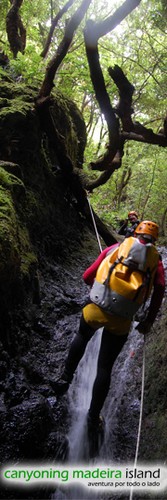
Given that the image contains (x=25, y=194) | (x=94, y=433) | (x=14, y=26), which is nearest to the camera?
(x=94, y=433)

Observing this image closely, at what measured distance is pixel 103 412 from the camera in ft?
11.5

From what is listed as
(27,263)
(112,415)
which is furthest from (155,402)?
(27,263)

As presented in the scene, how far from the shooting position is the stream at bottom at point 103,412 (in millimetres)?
2619

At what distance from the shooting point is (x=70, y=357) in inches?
117

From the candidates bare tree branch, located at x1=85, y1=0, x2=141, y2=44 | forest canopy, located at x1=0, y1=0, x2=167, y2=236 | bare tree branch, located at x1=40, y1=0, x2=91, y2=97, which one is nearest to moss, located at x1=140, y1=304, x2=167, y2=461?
forest canopy, located at x1=0, y1=0, x2=167, y2=236

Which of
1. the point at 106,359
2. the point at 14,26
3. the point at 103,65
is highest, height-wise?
the point at 103,65

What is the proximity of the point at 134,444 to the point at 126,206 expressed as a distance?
1827 centimetres

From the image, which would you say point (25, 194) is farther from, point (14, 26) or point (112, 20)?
point (14, 26)

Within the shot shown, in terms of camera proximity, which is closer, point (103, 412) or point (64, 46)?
point (103, 412)

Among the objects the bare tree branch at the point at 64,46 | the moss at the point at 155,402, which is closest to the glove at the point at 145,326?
the moss at the point at 155,402

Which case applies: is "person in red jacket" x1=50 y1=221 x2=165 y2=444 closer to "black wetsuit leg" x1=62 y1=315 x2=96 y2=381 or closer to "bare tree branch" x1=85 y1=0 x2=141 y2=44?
"black wetsuit leg" x1=62 y1=315 x2=96 y2=381

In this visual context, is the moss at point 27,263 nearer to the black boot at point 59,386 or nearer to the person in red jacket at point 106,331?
the person in red jacket at point 106,331

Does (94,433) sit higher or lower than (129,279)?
lower

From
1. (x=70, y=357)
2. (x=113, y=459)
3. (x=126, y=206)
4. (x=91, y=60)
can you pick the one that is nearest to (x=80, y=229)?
(x=91, y=60)
